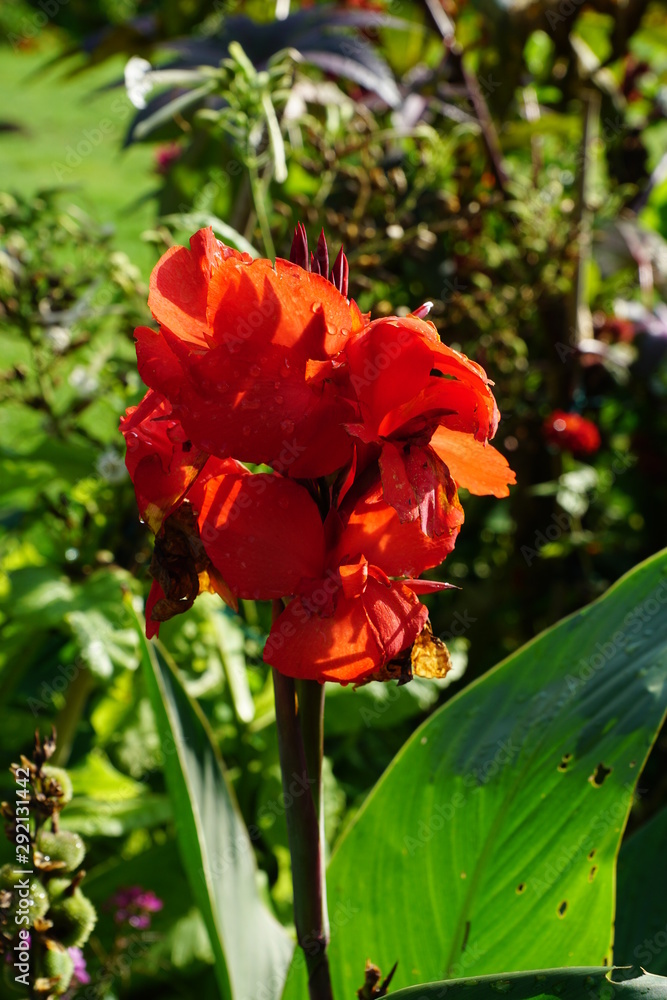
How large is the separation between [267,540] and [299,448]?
5 cm

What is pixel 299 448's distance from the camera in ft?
1.55

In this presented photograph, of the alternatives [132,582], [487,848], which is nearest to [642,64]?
[132,582]

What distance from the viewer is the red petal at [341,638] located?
482mm

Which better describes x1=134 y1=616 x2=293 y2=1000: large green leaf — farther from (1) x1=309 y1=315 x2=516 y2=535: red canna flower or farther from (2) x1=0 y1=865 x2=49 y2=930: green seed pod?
(1) x1=309 y1=315 x2=516 y2=535: red canna flower

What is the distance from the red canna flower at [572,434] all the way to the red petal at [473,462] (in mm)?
940

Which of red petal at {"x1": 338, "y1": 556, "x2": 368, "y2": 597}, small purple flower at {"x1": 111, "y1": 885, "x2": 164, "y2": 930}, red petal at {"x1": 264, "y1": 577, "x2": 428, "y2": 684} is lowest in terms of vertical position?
small purple flower at {"x1": 111, "y1": 885, "x2": 164, "y2": 930}

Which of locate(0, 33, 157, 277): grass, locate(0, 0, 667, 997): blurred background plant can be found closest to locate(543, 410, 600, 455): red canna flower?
locate(0, 0, 667, 997): blurred background plant

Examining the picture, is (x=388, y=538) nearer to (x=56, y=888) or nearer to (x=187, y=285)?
(x=187, y=285)

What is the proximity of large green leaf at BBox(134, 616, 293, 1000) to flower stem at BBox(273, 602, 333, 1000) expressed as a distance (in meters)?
0.17

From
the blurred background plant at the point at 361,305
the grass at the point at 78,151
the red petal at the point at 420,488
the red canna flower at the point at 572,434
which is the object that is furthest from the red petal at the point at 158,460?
the grass at the point at 78,151

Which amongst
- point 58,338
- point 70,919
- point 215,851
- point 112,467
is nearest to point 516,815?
point 215,851

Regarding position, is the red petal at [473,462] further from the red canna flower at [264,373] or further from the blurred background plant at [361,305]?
the blurred background plant at [361,305]

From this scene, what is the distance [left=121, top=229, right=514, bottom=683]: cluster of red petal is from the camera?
0.47m

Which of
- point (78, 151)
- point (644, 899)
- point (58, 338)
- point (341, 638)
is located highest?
point (341, 638)
